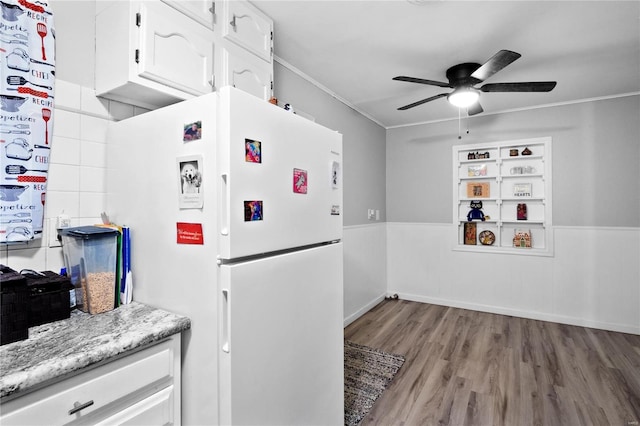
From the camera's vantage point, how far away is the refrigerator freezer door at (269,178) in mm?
1020

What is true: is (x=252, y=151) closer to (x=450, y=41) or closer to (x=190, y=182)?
(x=190, y=182)

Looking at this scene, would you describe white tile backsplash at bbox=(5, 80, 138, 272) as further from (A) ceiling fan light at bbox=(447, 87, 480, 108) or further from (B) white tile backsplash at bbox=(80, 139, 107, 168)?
(A) ceiling fan light at bbox=(447, 87, 480, 108)

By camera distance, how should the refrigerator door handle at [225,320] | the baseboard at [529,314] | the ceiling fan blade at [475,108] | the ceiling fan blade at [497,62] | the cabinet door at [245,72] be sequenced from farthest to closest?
1. the baseboard at [529,314]
2. the ceiling fan blade at [475,108]
3. the ceiling fan blade at [497,62]
4. the cabinet door at [245,72]
5. the refrigerator door handle at [225,320]

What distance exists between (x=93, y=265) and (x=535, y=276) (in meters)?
4.08

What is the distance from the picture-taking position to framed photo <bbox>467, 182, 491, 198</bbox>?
12.6 feet

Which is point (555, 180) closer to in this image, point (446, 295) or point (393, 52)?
point (446, 295)

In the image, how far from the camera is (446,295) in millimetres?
4008

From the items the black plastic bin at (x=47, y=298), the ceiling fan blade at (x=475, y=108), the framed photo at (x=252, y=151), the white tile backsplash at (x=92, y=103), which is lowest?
the black plastic bin at (x=47, y=298)

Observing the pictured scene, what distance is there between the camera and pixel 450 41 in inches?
86.9

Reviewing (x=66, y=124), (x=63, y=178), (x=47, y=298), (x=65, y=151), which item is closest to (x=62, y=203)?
(x=63, y=178)

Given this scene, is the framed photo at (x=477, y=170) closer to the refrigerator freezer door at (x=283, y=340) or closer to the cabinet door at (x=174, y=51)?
the refrigerator freezer door at (x=283, y=340)

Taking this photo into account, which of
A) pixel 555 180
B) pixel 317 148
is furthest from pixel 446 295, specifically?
pixel 317 148

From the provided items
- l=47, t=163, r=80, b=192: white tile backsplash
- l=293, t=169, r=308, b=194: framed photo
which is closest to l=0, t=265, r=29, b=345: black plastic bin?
l=47, t=163, r=80, b=192: white tile backsplash

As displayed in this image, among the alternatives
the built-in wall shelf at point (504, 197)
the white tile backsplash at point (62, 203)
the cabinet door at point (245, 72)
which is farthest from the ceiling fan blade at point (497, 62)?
the white tile backsplash at point (62, 203)
